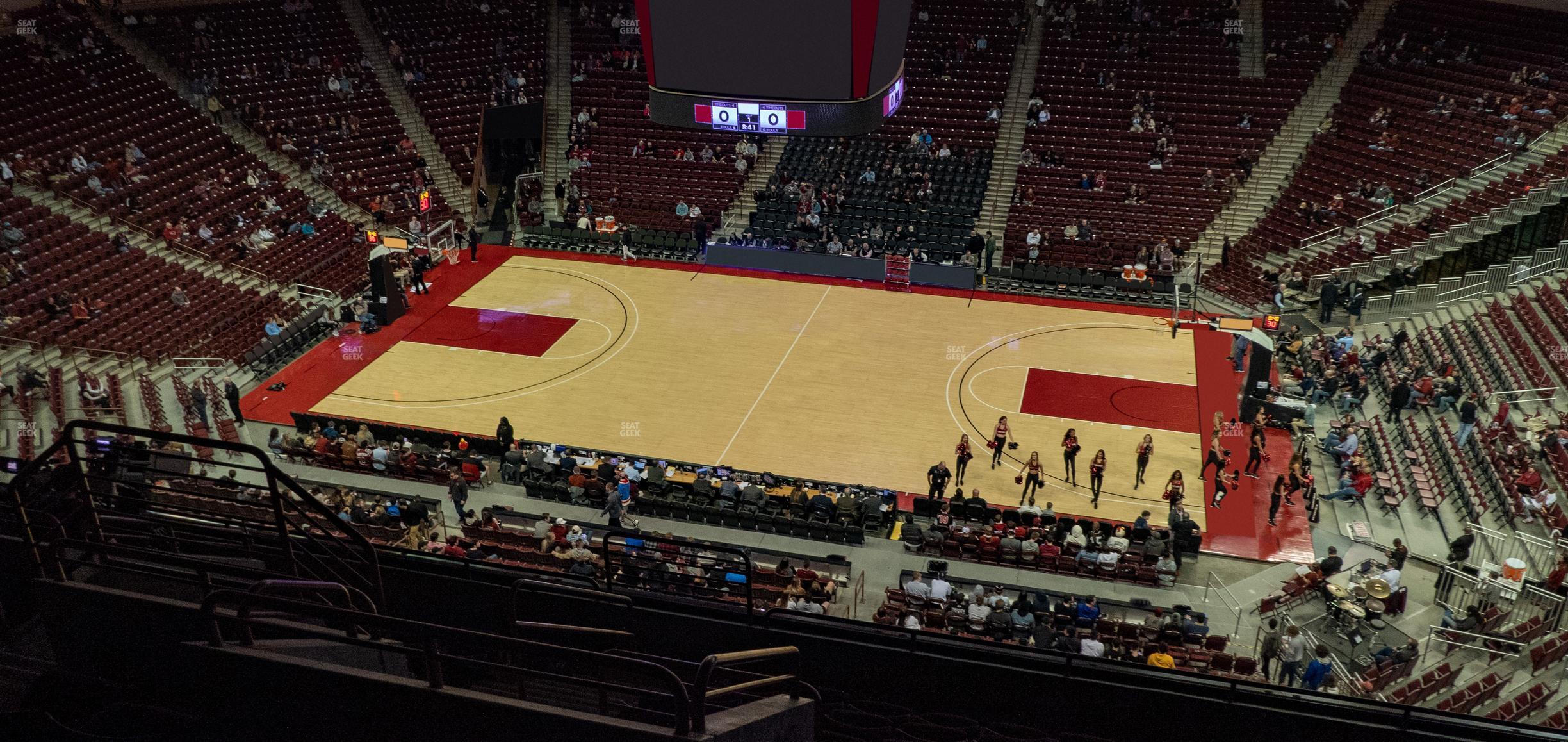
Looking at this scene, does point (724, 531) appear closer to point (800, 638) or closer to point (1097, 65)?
point (800, 638)

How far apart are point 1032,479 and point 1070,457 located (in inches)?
53.2

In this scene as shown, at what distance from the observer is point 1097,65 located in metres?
42.6

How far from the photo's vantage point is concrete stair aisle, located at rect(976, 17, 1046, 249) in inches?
1553

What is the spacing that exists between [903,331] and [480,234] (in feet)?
55.6

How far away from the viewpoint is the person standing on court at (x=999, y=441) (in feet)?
83.8

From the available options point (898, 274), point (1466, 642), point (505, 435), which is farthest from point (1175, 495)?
point (898, 274)

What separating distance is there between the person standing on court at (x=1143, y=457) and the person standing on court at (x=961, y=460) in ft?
12.0

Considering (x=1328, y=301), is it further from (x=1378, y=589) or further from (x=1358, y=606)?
(x=1358, y=606)

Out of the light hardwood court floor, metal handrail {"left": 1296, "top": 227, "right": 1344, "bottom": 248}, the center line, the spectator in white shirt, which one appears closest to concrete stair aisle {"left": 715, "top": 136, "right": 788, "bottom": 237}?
the light hardwood court floor

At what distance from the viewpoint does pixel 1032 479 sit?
2427 centimetres

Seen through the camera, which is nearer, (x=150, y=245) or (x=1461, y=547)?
(x=1461, y=547)

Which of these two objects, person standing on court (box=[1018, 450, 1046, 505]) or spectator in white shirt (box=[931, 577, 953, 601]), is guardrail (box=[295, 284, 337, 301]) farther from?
spectator in white shirt (box=[931, 577, 953, 601])

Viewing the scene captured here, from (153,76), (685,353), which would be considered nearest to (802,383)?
(685,353)

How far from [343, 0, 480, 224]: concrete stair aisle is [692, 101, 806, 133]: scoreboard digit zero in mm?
25273
